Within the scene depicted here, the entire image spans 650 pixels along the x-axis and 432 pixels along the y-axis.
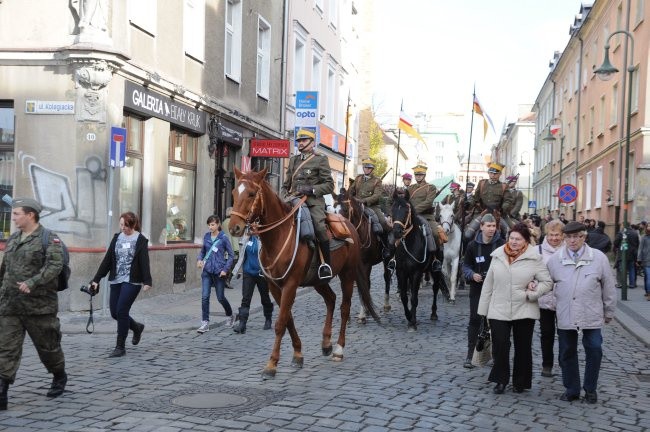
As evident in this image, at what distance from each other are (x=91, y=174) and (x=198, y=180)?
208 inches

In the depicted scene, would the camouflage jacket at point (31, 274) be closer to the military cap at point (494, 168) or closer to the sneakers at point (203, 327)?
the sneakers at point (203, 327)

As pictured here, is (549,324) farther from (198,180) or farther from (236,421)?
(198,180)

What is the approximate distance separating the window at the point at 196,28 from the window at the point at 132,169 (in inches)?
121

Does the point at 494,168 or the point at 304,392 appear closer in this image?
the point at 304,392

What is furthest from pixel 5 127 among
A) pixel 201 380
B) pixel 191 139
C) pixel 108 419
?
pixel 108 419

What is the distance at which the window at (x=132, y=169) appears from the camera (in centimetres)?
1537

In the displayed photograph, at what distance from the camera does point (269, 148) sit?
21.9m

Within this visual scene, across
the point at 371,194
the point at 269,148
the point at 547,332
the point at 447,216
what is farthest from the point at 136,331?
the point at 269,148

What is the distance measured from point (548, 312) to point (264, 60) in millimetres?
17520

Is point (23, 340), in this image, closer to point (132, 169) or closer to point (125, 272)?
point (125, 272)

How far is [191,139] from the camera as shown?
18844 millimetres

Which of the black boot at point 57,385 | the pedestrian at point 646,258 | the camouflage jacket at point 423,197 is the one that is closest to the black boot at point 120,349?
the black boot at point 57,385

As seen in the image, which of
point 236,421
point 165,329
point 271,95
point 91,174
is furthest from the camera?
point 271,95

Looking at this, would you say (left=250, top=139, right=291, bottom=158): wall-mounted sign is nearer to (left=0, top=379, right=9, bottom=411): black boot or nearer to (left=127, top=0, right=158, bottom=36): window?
(left=127, top=0, right=158, bottom=36): window
